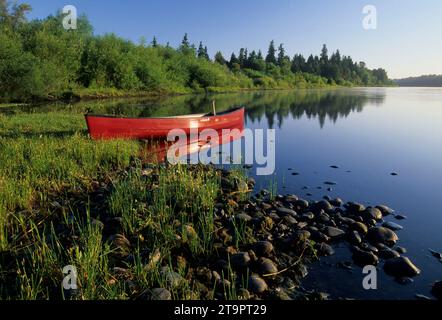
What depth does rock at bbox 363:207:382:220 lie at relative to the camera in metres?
8.61

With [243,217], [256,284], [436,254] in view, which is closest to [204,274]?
[256,284]

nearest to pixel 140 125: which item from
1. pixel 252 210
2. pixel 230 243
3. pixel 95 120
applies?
pixel 95 120

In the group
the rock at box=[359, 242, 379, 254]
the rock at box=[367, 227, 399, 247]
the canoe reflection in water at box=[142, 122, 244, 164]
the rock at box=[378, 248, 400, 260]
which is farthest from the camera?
the canoe reflection in water at box=[142, 122, 244, 164]

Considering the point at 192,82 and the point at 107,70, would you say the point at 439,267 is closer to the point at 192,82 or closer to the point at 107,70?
the point at 107,70

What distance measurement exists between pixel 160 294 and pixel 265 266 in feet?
6.75

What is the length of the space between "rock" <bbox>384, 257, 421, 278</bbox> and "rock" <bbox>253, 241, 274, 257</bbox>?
→ 7.39 feet

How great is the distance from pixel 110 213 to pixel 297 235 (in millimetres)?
4249

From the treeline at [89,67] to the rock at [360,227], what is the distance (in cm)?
3967

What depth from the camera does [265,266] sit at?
5898mm

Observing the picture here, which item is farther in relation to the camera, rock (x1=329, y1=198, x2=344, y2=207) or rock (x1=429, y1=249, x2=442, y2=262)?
rock (x1=329, y1=198, x2=344, y2=207)

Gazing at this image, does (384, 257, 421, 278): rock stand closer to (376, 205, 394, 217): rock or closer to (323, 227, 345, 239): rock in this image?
(323, 227, 345, 239): rock

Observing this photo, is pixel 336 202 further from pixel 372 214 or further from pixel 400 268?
pixel 400 268

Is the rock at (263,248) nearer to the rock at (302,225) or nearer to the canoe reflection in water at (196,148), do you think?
the rock at (302,225)

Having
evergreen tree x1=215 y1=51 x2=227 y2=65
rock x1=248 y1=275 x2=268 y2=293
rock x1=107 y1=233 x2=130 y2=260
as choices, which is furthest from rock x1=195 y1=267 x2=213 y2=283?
evergreen tree x1=215 y1=51 x2=227 y2=65
